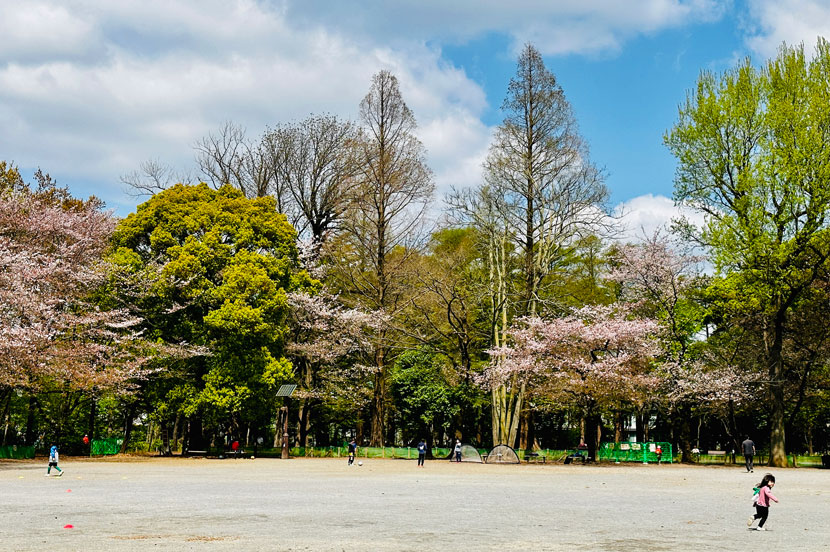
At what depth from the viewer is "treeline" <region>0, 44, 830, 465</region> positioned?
3544cm

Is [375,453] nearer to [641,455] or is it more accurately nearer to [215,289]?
[215,289]

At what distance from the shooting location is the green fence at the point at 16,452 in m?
33.8

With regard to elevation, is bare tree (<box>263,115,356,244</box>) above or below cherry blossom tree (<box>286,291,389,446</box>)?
above

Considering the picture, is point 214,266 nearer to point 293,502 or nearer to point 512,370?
point 512,370

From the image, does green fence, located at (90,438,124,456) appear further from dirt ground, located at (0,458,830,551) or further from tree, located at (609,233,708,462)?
tree, located at (609,233,708,462)

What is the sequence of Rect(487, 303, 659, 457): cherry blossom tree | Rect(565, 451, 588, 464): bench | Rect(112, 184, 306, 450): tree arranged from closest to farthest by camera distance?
Rect(487, 303, 659, 457): cherry blossom tree, Rect(112, 184, 306, 450): tree, Rect(565, 451, 588, 464): bench

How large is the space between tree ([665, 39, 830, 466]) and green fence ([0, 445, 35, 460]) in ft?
111

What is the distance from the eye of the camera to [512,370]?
38.4 meters

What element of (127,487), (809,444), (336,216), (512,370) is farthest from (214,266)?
(809,444)

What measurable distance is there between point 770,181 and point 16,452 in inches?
1460

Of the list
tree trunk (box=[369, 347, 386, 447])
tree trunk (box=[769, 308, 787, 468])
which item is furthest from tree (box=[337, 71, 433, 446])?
tree trunk (box=[769, 308, 787, 468])

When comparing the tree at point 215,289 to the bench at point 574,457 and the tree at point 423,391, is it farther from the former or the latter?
the bench at point 574,457

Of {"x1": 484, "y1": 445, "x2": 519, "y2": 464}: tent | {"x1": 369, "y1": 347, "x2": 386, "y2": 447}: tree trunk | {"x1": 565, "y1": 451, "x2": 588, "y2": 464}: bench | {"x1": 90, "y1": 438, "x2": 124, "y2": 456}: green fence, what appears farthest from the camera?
{"x1": 369, "y1": 347, "x2": 386, "y2": 447}: tree trunk

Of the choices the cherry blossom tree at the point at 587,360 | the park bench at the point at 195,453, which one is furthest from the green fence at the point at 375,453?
the park bench at the point at 195,453
